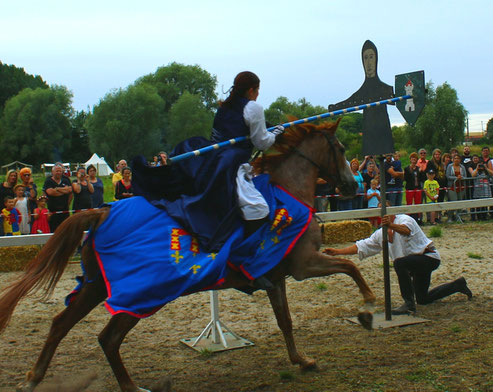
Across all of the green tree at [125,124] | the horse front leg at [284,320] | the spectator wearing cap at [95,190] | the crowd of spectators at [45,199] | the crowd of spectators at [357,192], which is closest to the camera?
the horse front leg at [284,320]

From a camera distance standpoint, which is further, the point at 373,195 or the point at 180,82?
the point at 180,82

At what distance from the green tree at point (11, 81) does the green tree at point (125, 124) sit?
2102 centimetres

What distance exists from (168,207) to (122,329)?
3.28 feet

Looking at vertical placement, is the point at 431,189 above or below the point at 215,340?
above

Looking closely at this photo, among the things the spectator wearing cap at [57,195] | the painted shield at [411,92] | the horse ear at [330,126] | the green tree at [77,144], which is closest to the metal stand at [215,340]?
the horse ear at [330,126]

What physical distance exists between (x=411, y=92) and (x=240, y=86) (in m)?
2.26

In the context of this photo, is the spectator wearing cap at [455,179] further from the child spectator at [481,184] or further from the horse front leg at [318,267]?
the horse front leg at [318,267]

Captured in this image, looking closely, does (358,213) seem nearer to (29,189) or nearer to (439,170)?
(439,170)

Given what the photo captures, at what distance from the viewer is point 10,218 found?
10.2 m

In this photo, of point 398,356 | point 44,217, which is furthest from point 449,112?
point 398,356

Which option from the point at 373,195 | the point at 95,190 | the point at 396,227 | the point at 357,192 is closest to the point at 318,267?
the point at 396,227

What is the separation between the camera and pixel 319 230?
484 centimetres

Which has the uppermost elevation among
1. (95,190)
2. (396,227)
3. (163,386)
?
(95,190)

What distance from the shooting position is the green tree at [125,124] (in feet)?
185
